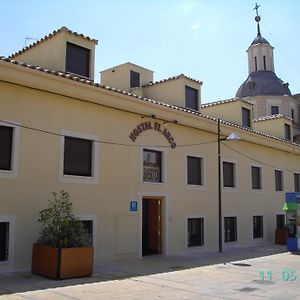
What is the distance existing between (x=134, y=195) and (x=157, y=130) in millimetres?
2864

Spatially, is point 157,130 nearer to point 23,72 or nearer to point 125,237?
point 125,237

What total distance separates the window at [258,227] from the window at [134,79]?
9559mm

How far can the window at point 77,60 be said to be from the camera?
51.7 ft

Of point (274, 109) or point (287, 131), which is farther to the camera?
point (274, 109)

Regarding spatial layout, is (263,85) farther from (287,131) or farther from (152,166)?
(152,166)

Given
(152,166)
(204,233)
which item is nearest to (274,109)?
(204,233)

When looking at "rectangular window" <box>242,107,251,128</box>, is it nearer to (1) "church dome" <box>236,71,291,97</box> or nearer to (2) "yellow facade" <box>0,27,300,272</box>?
(2) "yellow facade" <box>0,27,300,272</box>

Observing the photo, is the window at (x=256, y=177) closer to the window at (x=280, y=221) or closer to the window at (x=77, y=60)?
the window at (x=280, y=221)

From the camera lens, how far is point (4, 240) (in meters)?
11.5

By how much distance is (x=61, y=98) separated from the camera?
13.2 metres

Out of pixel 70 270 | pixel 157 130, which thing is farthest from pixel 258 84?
pixel 70 270

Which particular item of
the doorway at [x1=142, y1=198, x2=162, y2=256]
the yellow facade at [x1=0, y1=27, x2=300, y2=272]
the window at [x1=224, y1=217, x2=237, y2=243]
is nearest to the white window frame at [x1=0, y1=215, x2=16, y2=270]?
the yellow facade at [x1=0, y1=27, x2=300, y2=272]

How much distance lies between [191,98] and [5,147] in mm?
10962

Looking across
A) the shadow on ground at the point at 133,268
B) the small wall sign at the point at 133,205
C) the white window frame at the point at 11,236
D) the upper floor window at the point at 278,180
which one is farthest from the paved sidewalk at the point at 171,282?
the upper floor window at the point at 278,180
